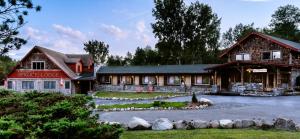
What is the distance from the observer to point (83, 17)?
28281mm

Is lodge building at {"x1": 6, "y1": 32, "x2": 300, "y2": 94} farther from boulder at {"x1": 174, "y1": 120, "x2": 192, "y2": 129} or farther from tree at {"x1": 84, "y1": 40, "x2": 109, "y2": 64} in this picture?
tree at {"x1": 84, "y1": 40, "x2": 109, "y2": 64}

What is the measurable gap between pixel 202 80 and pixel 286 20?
4148 centimetres

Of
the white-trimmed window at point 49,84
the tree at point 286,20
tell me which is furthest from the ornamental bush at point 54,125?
the tree at point 286,20

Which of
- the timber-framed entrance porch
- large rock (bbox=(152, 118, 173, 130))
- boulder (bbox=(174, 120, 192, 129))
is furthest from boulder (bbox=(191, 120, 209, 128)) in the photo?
the timber-framed entrance porch

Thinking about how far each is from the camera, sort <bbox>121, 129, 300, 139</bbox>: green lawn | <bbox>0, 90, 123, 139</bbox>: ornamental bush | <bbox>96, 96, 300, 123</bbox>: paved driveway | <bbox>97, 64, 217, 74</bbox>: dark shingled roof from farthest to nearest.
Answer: <bbox>97, 64, 217, 74</bbox>: dark shingled roof
<bbox>96, 96, 300, 123</bbox>: paved driveway
<bbox>121, 129, 300, 139</bbox>: green lawn
<bbox>0, 90, 123, 139</bbox>: ornamental bush

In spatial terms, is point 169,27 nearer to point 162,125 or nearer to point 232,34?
point 232,34

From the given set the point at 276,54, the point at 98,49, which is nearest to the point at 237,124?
the point at 276,54

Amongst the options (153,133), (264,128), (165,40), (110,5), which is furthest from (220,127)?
(165,40)

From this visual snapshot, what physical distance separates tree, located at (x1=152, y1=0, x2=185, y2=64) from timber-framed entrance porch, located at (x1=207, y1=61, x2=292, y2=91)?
23.3 metres

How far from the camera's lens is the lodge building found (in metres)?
37.6

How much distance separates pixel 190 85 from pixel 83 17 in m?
20.2

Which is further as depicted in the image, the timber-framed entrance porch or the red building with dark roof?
the red building with dark roof

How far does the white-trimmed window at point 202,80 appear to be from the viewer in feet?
143

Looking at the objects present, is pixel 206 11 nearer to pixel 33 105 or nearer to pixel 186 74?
pixel 186 74
